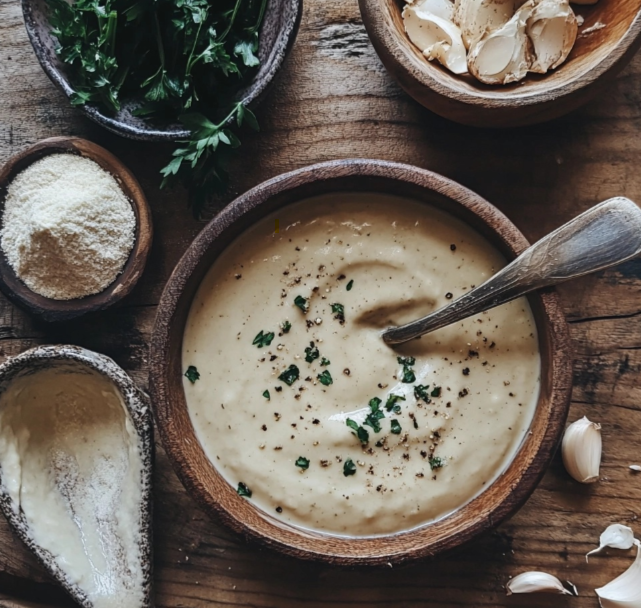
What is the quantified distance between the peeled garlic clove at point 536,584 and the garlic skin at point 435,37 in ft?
3.63

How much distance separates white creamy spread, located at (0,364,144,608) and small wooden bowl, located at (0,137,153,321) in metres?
0.14

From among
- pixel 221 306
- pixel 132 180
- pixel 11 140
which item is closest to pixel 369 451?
pixel 221 306

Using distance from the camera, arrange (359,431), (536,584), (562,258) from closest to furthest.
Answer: (562,258) → (359,431) → (536,584)

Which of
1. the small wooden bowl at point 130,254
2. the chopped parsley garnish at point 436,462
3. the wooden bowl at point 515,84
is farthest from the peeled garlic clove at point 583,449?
the small wooden bowl at point 130,254

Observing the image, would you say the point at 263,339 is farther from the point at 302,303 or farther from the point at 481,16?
the point at 481,16

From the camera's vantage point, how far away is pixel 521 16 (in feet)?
4.82

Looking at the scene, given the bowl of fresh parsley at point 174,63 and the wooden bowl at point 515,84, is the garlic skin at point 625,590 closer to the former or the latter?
the wooden bowl at point 515,84

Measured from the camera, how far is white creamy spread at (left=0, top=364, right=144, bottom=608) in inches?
59.2

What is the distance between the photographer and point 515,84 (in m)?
1.49

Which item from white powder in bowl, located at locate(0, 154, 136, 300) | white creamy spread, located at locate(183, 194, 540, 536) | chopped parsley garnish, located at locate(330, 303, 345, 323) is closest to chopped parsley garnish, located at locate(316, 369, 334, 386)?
white creamy spread, located at locate(183, 194, 540, 536)

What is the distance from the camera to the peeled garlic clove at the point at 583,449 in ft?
5.03

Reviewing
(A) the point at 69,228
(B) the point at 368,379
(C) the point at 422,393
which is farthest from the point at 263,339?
(A) the point at 69,228

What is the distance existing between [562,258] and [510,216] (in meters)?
0.34

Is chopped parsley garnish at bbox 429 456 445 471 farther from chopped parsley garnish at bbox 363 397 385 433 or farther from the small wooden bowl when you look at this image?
the small wooden bowl
